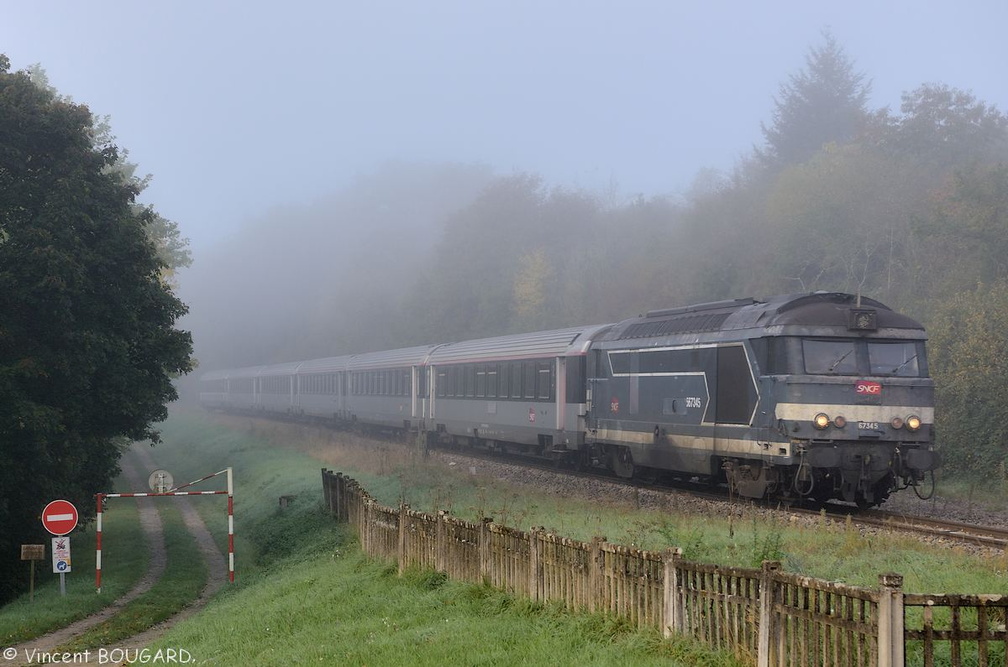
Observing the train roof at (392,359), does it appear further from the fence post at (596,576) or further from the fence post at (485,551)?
the fence post at (596,576)

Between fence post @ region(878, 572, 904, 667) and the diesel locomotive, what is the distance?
1119cm

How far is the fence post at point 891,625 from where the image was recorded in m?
7.03

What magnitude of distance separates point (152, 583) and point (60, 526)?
2.81 metres

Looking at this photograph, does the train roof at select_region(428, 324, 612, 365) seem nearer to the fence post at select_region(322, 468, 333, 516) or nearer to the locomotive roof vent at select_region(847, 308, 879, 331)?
the fence post at select_region(322, 468, 333, 516)

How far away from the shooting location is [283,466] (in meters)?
39.4

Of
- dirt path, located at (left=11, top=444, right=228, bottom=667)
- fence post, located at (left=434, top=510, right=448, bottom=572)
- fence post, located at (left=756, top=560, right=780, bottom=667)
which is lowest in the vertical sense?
dirt path, located at (left=11, top=444, right=228, bottom=667)

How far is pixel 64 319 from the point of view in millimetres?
24141

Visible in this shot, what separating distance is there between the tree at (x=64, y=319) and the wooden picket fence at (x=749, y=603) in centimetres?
1432

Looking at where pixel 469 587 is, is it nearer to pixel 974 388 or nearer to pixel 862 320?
pixel 862 320

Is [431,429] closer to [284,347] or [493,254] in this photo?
[493,254]

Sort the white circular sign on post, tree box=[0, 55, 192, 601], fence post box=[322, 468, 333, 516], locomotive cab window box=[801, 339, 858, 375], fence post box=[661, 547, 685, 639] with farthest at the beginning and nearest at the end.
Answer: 1. fence post box=[322, 468, 333, 516]
2. tree box=[0, 55, 192, 601]
3. the white circular sign on post
4. locomotive cab window box=[801, 339, 858, 375]
5. fence post box=[661, 547, 685, 639]

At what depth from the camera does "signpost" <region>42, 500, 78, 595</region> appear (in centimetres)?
2041

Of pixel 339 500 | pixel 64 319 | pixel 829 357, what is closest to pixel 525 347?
pixel 339 500

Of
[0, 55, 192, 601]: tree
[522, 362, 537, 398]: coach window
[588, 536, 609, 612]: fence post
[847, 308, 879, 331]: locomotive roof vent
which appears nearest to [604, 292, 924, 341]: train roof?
[847, 308, 879, 331]: locomotive roof vent
